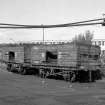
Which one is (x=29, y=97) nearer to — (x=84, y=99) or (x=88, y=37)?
(x=84, y=99)

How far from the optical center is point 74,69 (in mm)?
18203

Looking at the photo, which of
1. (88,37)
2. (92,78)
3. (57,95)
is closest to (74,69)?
(92,78)

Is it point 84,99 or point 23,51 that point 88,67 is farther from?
point 23,51

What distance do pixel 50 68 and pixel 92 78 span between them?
4353mm

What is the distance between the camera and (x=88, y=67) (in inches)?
729

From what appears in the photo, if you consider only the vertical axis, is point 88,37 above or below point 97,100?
above

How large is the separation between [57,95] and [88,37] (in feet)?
180

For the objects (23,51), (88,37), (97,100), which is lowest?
(97,100)

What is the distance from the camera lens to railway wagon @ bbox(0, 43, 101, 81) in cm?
1848

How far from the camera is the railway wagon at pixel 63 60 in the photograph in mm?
18484

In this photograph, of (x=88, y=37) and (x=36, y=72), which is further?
(x=88, y=37)

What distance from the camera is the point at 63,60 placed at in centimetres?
1923

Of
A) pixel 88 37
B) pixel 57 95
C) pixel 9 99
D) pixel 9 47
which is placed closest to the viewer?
pixel 9 99

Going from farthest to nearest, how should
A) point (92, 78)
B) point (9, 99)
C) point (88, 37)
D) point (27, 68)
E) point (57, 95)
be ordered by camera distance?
point (88, 37)
point (27, 68)
point (92, 78)
point (57, 95)
point (9, 99)
